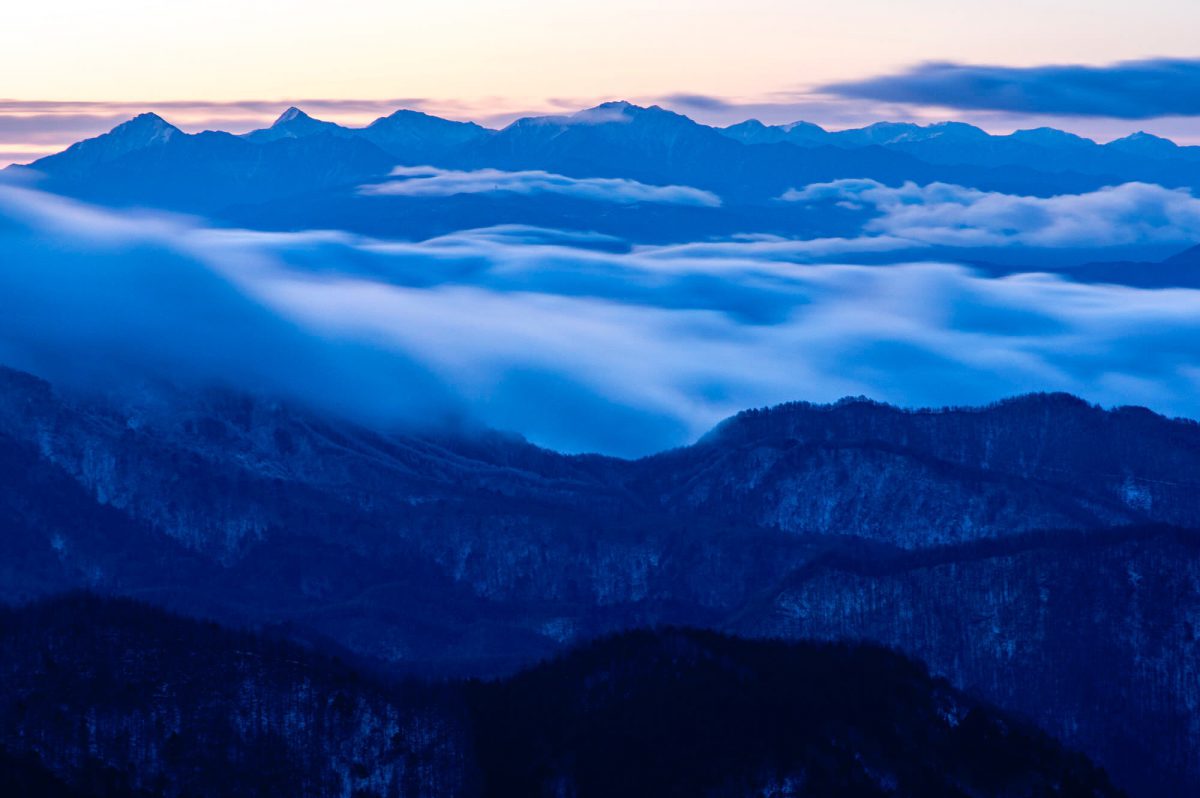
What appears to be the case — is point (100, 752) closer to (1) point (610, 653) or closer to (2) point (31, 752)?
(2) point (31, 752)

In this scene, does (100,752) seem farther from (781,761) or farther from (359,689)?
(781,761)

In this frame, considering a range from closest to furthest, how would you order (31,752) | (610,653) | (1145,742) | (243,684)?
(31,752) → (243,684) → (610,653) → (1145,742)

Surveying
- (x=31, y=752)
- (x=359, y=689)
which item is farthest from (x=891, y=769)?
(x=31, y=752)

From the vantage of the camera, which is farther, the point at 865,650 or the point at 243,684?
the point at 865,650

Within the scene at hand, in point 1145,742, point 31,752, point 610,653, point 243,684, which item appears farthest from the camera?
point 1145,742

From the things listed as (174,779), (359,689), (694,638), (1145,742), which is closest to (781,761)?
(694,638)

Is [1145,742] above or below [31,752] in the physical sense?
below
